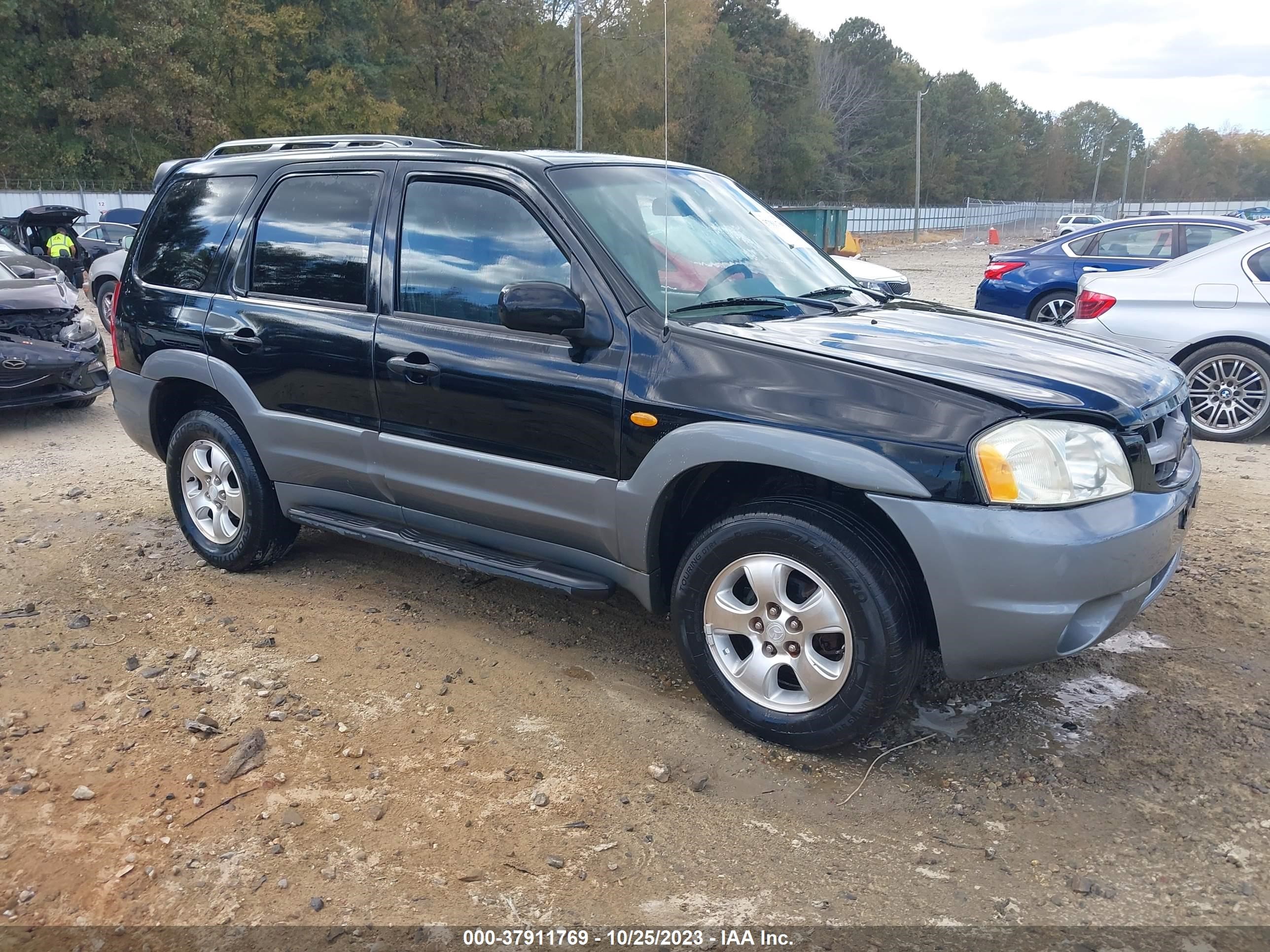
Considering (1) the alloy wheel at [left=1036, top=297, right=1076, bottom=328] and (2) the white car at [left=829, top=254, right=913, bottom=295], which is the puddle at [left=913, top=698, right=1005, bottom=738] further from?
(1) the alloy wheel at [left=1036, top=297, right=1076, bottom=328]

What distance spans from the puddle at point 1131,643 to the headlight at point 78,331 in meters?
8.51

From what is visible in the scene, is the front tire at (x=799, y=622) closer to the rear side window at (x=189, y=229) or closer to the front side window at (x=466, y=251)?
the front side window at (x=466, y=251)

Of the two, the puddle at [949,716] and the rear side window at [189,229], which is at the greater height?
the rear side window at [189,229]

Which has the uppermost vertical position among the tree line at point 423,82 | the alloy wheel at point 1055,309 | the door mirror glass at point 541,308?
the tree line at point 423,82

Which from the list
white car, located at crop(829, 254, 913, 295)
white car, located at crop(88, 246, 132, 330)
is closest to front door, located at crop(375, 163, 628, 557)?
white car, located at crop(829, 254, 913, 295)

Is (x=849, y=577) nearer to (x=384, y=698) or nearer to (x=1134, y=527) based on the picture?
(x=1134, y=527)

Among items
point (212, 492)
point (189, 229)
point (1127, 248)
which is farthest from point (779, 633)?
point (1127, 248)

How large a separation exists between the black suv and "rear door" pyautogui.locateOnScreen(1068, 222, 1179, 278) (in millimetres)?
7141

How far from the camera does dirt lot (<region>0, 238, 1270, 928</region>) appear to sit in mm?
2809

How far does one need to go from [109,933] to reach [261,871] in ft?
1.31

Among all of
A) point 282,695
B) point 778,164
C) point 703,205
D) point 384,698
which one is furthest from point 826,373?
point 778,164

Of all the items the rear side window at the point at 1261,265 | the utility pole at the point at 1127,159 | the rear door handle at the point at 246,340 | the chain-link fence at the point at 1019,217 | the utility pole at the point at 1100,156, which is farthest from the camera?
the utility pole at the point at 1100,156

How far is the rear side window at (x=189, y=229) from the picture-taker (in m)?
4.96

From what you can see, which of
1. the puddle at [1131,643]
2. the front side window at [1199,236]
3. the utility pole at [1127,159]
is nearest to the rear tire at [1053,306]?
the front side window at [1199,236]
